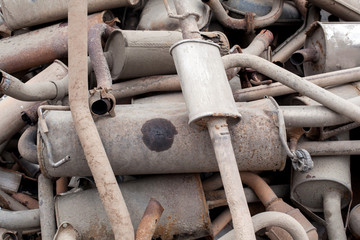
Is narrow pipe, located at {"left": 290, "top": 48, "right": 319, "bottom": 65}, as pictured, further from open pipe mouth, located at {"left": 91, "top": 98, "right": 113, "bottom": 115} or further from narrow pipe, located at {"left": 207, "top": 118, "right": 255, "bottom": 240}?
open pipe mouth, located at {"left": 91, "top": 98, "right": 113, "bottom": 115}

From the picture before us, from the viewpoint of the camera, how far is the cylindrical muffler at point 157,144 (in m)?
1.47

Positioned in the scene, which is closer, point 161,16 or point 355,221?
point 355,221

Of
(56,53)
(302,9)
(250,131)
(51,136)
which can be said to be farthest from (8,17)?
(302,9)

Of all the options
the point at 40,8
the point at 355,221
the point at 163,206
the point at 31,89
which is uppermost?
the point at 40,8

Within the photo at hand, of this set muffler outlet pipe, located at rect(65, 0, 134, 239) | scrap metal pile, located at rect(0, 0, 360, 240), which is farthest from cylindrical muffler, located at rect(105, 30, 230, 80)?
muffler outlet pipe, located at rect(65, 0, 134, 239)

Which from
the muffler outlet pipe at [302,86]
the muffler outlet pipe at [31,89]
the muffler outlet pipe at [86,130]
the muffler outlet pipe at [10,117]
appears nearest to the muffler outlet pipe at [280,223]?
the muffler outlet pipe at [86,130]

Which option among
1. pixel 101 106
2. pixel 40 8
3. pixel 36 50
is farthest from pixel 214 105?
pixel 40 8

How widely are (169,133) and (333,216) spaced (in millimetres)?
737

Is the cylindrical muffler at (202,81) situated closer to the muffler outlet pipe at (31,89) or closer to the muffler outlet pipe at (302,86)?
the muffler outlet pipe at (302,86)

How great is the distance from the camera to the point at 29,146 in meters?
1.65

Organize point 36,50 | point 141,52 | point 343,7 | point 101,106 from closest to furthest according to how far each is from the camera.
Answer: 1. point 101,106
2. point 141,52
3. point 36,50
4. point 343,7

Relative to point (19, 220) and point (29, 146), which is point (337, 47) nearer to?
point (29, 146)

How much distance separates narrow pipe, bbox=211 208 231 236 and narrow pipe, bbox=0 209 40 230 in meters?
0.65

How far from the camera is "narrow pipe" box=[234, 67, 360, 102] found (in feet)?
5.96
